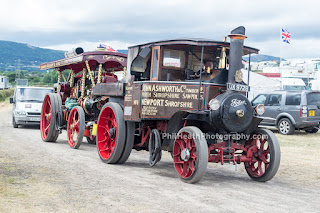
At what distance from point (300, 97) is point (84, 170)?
1139 cm

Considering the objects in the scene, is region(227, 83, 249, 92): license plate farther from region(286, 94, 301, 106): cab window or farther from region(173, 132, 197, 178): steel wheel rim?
region(286, 94, 301, 106): cab window

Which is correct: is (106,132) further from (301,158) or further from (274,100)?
(274,100)

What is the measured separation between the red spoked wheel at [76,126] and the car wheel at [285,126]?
914cm

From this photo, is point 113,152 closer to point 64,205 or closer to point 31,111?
point 64,205

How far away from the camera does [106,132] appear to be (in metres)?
8.90

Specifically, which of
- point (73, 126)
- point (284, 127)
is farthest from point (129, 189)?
point (284, 127)

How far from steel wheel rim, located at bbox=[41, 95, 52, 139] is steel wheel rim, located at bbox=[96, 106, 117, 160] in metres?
3.56

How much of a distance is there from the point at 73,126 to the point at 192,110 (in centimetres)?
471

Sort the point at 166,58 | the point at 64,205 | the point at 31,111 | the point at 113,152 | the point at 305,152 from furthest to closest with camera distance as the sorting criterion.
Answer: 1. the point at 31,111
2. the point at 305,152
3. the point at 113,152
4. the point at 166,58
5. the point at 64,205

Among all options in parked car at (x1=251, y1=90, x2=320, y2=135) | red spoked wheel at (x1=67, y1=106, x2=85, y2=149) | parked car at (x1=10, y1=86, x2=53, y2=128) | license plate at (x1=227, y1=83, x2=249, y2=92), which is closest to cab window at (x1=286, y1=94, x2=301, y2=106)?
parked car at (x1=251, y1=90, x2=320, y2=135)

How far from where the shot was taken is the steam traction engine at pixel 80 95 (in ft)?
34.2

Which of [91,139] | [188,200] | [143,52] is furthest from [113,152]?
[91,139]

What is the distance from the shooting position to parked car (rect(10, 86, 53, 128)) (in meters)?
16.1

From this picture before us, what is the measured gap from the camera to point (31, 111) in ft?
53.1
